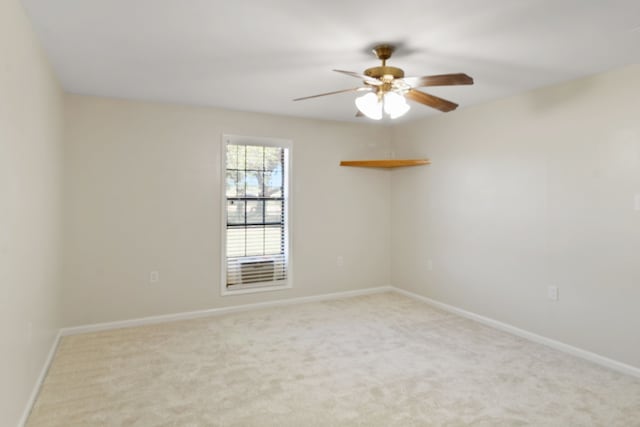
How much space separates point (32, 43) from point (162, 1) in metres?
0.98

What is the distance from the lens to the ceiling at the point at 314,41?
6.77 feet

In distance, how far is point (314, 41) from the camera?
8.10 ft

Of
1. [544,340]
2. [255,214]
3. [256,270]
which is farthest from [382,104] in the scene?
[256,270]

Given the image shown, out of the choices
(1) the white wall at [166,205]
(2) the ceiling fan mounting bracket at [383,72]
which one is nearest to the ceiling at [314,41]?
(2) the ceiling fan mounting bracket at [383,72]

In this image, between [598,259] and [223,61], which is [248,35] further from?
[598,259]

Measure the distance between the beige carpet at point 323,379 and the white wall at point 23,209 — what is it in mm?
396

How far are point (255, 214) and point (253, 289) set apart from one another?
89cm

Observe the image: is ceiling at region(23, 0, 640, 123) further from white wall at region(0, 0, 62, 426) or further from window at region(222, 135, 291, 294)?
window at region(222, 135, 291, 294)

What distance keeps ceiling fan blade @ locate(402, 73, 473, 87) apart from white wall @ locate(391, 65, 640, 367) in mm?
1587

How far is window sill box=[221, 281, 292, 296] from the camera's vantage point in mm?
4422

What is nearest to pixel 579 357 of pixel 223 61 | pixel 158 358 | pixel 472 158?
pixel 472 158

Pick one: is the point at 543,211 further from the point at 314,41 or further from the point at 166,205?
the point at 166,205

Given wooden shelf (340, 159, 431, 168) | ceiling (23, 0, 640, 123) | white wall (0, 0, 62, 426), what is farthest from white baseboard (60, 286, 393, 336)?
ceiling (23, 0, 640, 123)

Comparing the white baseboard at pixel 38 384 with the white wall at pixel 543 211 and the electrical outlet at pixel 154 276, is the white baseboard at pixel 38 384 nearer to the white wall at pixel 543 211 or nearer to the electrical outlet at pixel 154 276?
the electrical outlet at pixel 154 276
